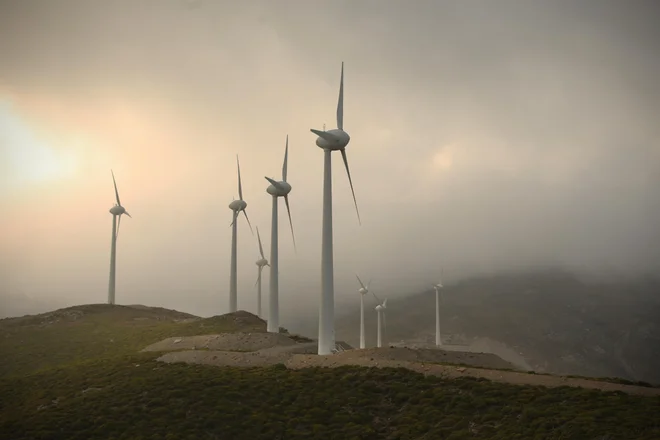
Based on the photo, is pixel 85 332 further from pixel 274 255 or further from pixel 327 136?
pixel 327 136

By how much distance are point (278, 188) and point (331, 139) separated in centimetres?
2121

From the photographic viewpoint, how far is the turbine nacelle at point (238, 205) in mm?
125812

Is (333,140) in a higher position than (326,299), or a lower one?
higher

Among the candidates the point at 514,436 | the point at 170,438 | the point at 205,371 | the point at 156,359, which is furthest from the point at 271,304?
the point at 514,436

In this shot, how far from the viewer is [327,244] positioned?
76.4 m

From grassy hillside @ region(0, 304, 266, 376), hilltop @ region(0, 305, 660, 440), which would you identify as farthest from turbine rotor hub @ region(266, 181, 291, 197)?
hilltop @ region(0, 305, 660, 440)

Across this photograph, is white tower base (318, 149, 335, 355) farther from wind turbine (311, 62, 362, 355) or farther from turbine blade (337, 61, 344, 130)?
turbine blade (337, 61, 344, 130)

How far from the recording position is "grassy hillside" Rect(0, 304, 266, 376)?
95812mm

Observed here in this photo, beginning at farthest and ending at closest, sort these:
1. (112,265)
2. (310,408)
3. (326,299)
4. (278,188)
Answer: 1. (112,265)
2. (278,188)
3. (326,299)
4. (310,408)

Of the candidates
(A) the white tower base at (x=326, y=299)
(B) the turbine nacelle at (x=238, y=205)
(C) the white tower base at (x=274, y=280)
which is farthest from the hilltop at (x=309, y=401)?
(B) the turbine nacelle at (x=238, y=205)

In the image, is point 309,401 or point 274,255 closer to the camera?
point 309,401

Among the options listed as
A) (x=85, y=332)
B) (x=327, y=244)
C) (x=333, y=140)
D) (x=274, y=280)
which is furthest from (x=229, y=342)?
(x=85, y=332)

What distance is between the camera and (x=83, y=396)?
5797 centimetres

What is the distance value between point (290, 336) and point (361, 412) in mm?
45980
